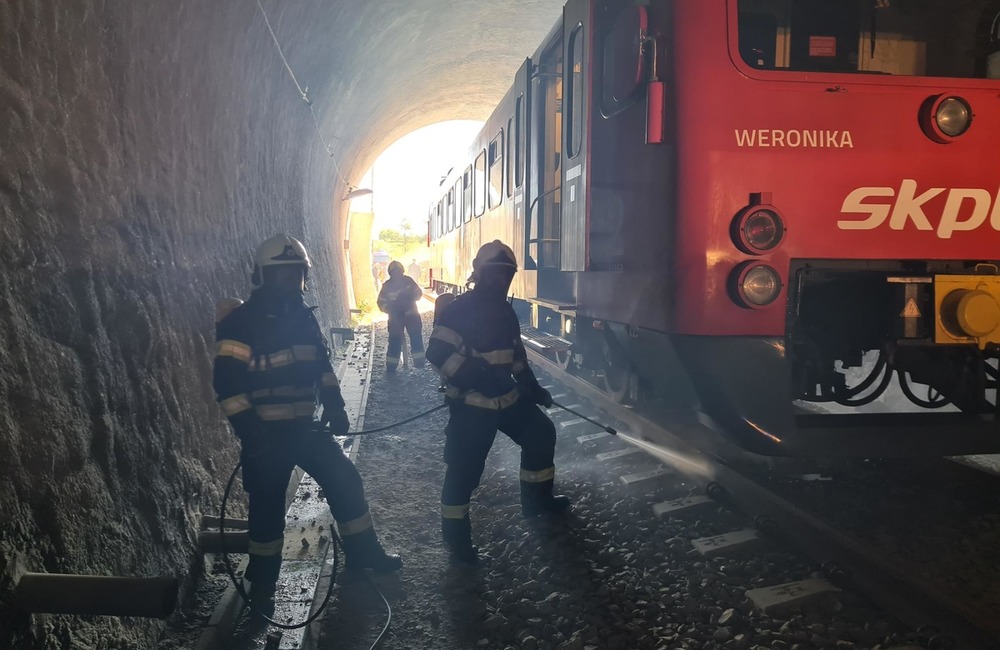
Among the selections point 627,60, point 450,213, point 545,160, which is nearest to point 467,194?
point 450,213

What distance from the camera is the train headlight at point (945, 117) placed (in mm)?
3768

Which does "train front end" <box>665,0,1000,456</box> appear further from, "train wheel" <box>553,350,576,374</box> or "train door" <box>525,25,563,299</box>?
"train wheel" <box>553,350,576,374</box>

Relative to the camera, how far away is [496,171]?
972cm

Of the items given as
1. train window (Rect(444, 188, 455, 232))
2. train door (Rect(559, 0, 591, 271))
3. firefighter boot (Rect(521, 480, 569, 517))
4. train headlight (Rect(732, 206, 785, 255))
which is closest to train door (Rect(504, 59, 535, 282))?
train door (Rect(559, 0, 591, 271))

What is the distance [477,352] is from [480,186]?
7364 millimetres

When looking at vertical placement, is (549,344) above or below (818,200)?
below

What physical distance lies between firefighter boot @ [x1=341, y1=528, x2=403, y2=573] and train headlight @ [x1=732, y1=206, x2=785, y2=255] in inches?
102

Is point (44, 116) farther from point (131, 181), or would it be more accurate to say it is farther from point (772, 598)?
point (772, 598)

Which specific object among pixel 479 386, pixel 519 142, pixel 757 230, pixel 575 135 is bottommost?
pixel 479 386

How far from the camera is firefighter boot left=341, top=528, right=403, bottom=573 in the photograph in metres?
3.90

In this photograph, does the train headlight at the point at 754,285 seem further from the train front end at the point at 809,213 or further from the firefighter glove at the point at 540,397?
the firefighter glove at the point at 540,397

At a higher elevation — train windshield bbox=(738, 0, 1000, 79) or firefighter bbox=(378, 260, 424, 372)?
train windshield bbox=(738, 0, 1000, 79)

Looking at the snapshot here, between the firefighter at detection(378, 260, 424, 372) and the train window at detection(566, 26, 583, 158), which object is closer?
the train window at detection(566, 26, 583, 158)

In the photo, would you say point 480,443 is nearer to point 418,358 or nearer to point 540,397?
point 540,397
